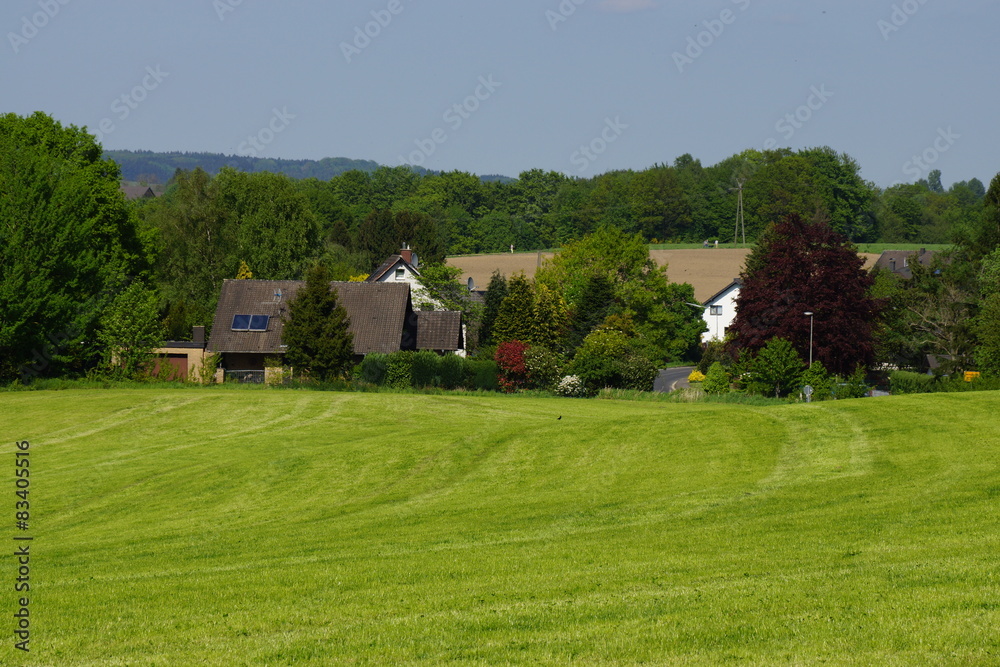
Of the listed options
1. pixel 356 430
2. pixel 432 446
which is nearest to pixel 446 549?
pixel 432 446

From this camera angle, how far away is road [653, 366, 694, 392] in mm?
77125

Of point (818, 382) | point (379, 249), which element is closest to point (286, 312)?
point (818, 382)

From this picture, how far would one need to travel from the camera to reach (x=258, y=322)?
225 feet

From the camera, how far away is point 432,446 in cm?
3139

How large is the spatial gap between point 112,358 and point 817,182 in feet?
434

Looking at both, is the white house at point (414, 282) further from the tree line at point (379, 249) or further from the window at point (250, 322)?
the window at point (250, 322)

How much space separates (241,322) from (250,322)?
0.62 m

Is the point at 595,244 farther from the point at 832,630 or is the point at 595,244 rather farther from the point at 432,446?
the point at 832,630

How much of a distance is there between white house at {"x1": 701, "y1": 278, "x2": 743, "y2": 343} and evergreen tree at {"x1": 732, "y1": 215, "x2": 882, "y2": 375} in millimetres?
41124

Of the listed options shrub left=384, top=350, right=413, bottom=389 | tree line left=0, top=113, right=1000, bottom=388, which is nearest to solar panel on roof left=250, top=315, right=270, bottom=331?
tree line left=0, top=113, right=1000, bottom=388

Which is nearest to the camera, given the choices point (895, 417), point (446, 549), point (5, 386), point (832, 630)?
point (832, 630)

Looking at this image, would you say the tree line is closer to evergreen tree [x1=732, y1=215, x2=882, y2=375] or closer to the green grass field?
evergreen tree [x1=732, y1=215, x2=882, y2=375]

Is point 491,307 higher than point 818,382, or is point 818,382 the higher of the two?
point 491,307

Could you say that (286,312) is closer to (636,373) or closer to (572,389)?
(572,389)
